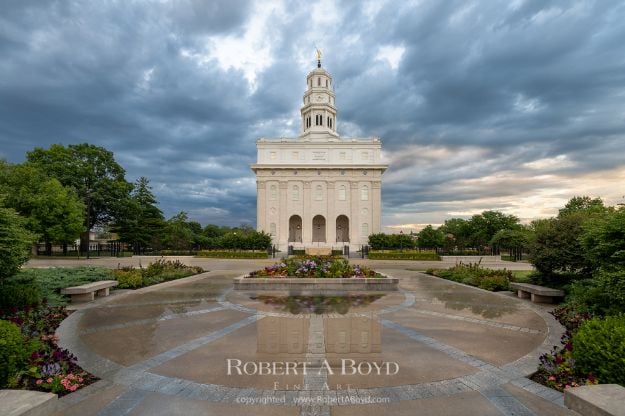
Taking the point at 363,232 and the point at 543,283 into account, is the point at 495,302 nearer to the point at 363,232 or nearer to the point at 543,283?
the point at 543,283

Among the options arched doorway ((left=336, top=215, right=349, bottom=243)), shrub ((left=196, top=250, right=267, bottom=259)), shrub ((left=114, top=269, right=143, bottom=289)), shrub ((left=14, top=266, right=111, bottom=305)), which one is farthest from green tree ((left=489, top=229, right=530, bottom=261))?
shrub ((left=14, top=266, right=111, bottom=305))

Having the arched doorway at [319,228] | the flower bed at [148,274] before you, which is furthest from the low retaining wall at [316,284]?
the arched doorway at [319,228]

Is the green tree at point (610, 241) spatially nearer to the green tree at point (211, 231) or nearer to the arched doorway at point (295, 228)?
the arched doorway at point (295, 228)

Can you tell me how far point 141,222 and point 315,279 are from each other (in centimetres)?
3544

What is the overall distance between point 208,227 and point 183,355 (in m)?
63.7

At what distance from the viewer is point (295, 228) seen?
199ft

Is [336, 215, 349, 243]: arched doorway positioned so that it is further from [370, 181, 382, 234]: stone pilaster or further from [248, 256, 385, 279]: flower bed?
[248, 256, 385, 279]: flower bed

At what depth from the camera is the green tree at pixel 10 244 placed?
826 centimetres

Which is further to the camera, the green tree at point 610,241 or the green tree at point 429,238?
the green tree at point 429,238

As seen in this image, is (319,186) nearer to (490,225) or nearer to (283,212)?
(283,212)

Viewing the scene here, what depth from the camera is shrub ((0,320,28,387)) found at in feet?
15.4

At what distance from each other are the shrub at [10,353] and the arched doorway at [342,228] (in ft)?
183

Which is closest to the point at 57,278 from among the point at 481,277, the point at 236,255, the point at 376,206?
the point at 481,277

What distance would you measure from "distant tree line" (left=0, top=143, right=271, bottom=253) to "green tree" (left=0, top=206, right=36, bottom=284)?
1130 inches
